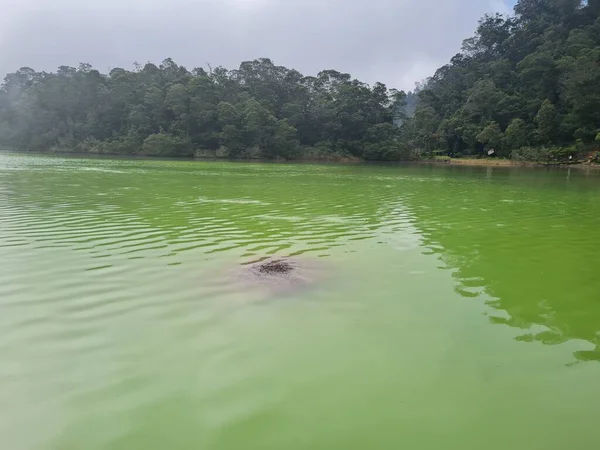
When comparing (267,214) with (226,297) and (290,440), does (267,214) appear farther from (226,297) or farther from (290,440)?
(290,440)

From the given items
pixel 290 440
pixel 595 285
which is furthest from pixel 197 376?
pixel 595 285

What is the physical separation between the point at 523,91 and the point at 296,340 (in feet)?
222

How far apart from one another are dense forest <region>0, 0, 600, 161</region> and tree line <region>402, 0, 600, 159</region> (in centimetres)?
18

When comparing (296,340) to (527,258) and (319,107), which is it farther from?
(319,107)

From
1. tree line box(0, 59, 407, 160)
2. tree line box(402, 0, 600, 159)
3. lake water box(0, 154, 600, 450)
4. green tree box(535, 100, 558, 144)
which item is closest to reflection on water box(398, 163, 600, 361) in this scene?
lake water box(0, 154, 600, 450)

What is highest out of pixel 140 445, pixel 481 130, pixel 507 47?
pixel 507 47

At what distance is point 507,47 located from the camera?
74.8m

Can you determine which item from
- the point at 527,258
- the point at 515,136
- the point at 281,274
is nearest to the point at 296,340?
the point at 281,274

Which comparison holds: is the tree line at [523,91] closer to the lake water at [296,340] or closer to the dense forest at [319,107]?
the dense forest at [319,107]

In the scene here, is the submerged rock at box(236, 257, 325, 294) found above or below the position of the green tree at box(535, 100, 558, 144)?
below

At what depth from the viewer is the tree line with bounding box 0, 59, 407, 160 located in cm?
6234

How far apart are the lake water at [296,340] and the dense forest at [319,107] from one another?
4836 cm

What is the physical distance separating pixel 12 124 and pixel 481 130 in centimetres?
6736

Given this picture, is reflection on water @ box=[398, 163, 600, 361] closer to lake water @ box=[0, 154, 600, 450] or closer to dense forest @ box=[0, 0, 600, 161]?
lake water @ box=[0, 154, 600, 450]
